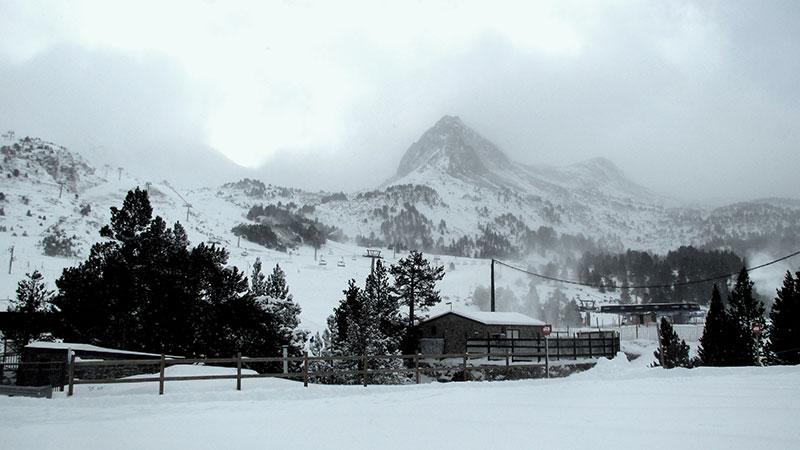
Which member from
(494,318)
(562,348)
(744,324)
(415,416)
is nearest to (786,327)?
(744,324)

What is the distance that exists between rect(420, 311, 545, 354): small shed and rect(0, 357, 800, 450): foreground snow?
82.5ft

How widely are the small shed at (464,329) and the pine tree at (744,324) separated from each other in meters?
14.3

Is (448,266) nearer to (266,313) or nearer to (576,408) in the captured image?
(266,313)

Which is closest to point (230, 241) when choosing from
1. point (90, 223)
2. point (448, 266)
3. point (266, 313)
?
point (90, 223)

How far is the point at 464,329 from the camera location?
47375 millimetres

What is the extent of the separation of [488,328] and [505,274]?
130720mm

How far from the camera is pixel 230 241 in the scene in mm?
144125

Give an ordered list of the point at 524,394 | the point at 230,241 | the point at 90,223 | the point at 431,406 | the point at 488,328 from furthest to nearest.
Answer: the point at 230,241
the point at 90,223
the point at 488,328
the point at 524,394
the point at 431,406

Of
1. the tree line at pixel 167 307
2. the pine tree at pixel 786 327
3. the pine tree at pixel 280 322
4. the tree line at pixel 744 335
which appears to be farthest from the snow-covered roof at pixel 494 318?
the pine tree at pixel 786 327

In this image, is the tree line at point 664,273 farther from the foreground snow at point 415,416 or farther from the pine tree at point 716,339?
the foreground snow at point 415,416

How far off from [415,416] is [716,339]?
1362 inches

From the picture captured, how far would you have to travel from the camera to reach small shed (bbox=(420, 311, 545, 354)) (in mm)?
46500

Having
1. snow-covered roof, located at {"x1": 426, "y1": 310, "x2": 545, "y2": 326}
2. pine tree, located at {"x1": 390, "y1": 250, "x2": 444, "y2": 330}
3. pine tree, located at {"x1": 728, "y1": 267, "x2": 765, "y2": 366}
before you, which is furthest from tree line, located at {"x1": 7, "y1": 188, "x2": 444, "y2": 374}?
pine tree, located at {"x1": 728, "y1": 267, "x2": 765, "y2": 366}

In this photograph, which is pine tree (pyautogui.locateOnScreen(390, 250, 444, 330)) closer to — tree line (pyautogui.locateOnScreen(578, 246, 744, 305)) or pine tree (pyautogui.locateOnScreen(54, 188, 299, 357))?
pine tree (pyautogui.locateOnScreen(54, 188, 299, 357))
